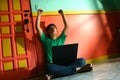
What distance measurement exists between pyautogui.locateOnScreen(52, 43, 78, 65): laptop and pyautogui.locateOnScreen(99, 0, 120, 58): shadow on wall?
1.08 meters

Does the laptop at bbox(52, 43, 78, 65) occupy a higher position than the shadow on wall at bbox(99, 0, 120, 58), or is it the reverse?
the shadow on wall at bbox(99, 0, 120, 58)

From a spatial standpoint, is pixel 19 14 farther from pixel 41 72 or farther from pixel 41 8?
pixel 41 72

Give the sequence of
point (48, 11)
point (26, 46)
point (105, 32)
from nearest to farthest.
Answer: point (26, 46)
point (48, 11)
point (105, 32)

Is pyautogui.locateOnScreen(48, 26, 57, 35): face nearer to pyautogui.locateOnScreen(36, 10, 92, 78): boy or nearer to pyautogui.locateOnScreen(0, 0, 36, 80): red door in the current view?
pyautogui.locateOnScreen(36, 10, 92, 78): boy

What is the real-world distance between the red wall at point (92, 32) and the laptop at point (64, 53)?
0.51 m

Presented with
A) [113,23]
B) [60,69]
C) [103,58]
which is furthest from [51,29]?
[113,23]

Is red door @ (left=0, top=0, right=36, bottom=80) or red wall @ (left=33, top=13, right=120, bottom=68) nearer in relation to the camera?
red door @ (left=0, top=0, right=36, bottom=80)

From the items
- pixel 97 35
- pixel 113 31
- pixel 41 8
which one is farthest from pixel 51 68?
pixel 113 31

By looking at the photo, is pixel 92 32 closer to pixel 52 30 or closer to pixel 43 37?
pixel 52 30

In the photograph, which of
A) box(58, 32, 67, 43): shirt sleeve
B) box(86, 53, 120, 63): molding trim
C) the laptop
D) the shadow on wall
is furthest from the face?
the shadow on wall

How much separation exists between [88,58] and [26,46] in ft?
3.20

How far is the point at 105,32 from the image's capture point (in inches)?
137

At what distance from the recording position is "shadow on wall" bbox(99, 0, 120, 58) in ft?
11.6

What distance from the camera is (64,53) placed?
254 cm
